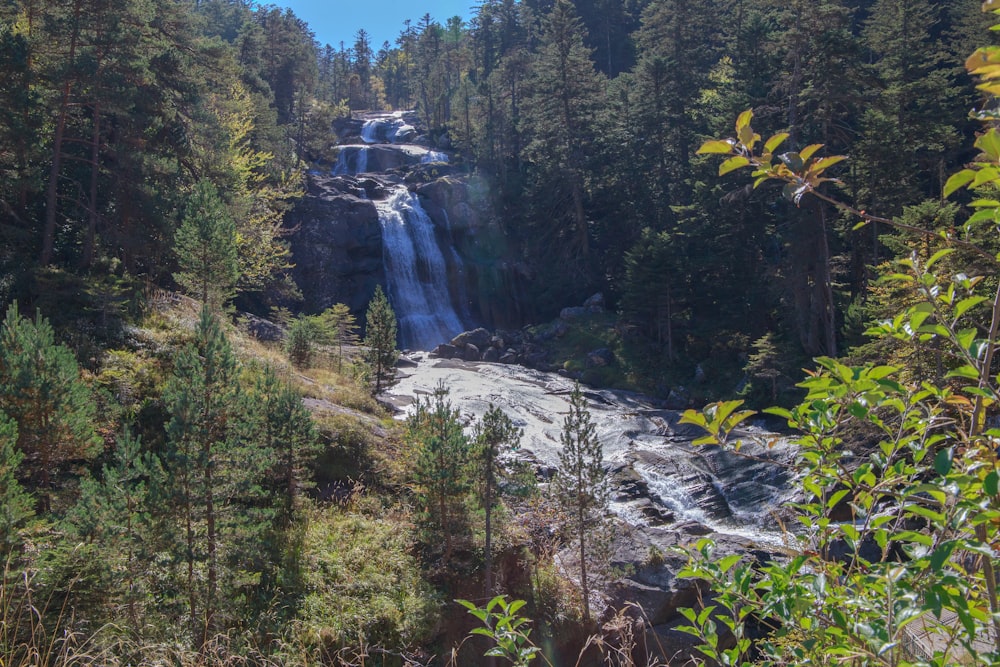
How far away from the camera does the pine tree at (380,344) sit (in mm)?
18672

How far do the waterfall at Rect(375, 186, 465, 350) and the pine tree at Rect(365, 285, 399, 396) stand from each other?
14536 mm

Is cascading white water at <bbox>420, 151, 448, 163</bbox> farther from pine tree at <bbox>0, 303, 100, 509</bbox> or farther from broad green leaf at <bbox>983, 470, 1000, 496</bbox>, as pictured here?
broad green leaf at <bbox>983, 470, 1000, 496</bbox>

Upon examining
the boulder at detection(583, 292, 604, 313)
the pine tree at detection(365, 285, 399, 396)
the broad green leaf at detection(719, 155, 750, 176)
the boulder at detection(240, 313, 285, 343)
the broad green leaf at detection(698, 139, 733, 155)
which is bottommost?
the broad green leaf at detection(719, 155, 750, 176)

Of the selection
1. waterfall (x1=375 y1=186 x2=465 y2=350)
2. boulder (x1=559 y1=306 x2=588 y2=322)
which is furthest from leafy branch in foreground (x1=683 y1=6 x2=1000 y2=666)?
waterfall (x1=375 y1=186 x2=465 y2=350)

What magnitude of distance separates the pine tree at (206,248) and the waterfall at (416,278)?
1946 cm

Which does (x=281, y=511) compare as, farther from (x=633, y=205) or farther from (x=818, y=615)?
(x=633, y=205)

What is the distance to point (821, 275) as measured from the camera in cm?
2245

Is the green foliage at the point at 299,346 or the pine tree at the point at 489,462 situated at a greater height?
the green foliage at the point at 299,346

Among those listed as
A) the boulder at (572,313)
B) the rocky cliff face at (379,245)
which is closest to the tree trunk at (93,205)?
the rocky cliff face at (379,245)

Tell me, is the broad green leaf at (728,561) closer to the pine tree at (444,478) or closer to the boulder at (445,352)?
the pine tree at (444,478)

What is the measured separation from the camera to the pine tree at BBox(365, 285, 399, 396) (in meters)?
18.7

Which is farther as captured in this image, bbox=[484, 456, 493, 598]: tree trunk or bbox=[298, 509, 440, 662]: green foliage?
bbox=[484, 456, 493, 598]: tree trunk

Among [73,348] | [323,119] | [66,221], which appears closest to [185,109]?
[66,221]

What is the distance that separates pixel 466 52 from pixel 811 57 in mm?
57766
